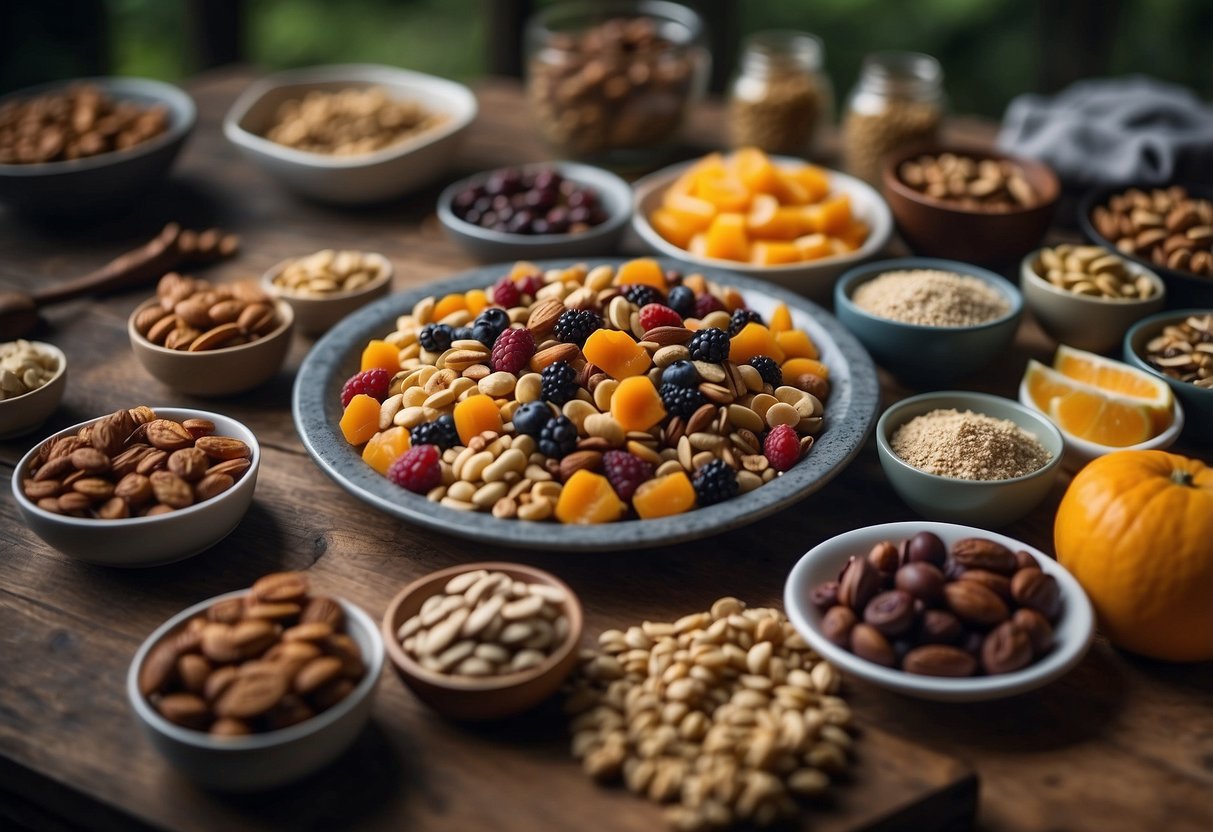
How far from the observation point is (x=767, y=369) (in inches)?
59.7

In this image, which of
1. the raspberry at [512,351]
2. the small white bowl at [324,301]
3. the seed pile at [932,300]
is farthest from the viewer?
the small white bowl at [324,301]

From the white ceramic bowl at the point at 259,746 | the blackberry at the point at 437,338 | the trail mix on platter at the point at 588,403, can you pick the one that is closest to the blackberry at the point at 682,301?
the trail mix on platter at the point at 588,403

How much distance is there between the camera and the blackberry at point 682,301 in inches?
63.8

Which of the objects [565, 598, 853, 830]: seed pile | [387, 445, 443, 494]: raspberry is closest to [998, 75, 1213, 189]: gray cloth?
[565, 598, 853, 830]: seed pile

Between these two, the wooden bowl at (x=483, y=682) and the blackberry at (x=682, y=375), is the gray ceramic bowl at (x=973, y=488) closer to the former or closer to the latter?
the blackberry at (x=682, y=375)

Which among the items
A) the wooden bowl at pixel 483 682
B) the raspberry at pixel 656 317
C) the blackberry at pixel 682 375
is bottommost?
the wooden bowl at pixel 483 682

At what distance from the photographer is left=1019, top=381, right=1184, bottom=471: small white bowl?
150cm

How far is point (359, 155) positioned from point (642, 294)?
3.34 ft

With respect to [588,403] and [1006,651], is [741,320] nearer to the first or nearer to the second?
[588,403]

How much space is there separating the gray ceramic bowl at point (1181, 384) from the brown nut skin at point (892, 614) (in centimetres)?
68

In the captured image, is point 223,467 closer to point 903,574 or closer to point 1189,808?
point 903,574

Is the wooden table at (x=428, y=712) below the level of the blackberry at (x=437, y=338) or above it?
below

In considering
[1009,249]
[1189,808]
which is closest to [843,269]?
[1009,249]

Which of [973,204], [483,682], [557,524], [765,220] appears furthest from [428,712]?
[973,204]
